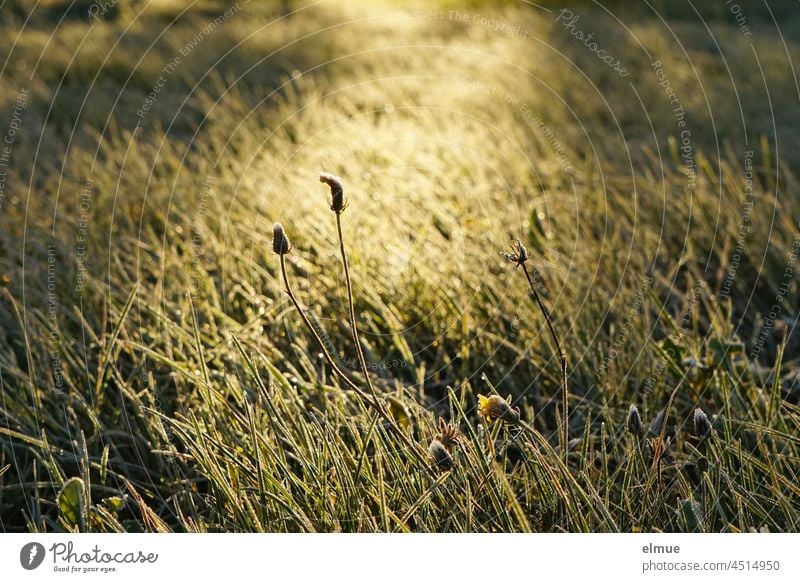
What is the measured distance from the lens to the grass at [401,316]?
1.25 meters

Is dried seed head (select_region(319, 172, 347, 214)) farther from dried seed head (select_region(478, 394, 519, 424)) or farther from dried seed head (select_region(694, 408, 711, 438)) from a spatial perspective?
dried seed head (select_region(694, 408, 711, 438))

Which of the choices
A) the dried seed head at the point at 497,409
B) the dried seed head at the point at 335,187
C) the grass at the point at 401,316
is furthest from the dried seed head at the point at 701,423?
the dried seed head at the point at 335,187

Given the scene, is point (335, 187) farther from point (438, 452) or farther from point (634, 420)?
point (634, 420)

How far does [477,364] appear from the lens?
1.72m

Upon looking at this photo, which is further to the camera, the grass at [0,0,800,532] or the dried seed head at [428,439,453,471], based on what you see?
the grass at [0,0,800,532]

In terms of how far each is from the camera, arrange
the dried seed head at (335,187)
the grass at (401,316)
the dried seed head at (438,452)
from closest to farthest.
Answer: the dried seed head at (335,187)
the dried seed head at (438,452)
the grass at (401,316)

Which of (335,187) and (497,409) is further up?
(335,187)

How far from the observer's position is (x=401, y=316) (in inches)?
72.4

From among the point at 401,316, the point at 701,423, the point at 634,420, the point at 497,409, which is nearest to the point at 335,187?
the point at 497,409

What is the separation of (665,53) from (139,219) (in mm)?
3469

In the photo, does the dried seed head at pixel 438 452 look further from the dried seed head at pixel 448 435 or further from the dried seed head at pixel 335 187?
the dried seed head at pixel 335 187

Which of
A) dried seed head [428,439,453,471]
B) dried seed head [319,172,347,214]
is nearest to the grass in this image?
dried seed head [428,439,453,471]

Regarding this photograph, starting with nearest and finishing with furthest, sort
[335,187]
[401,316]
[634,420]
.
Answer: [335,187], [634,420], [401,316]

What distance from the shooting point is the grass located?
4.09 feet
